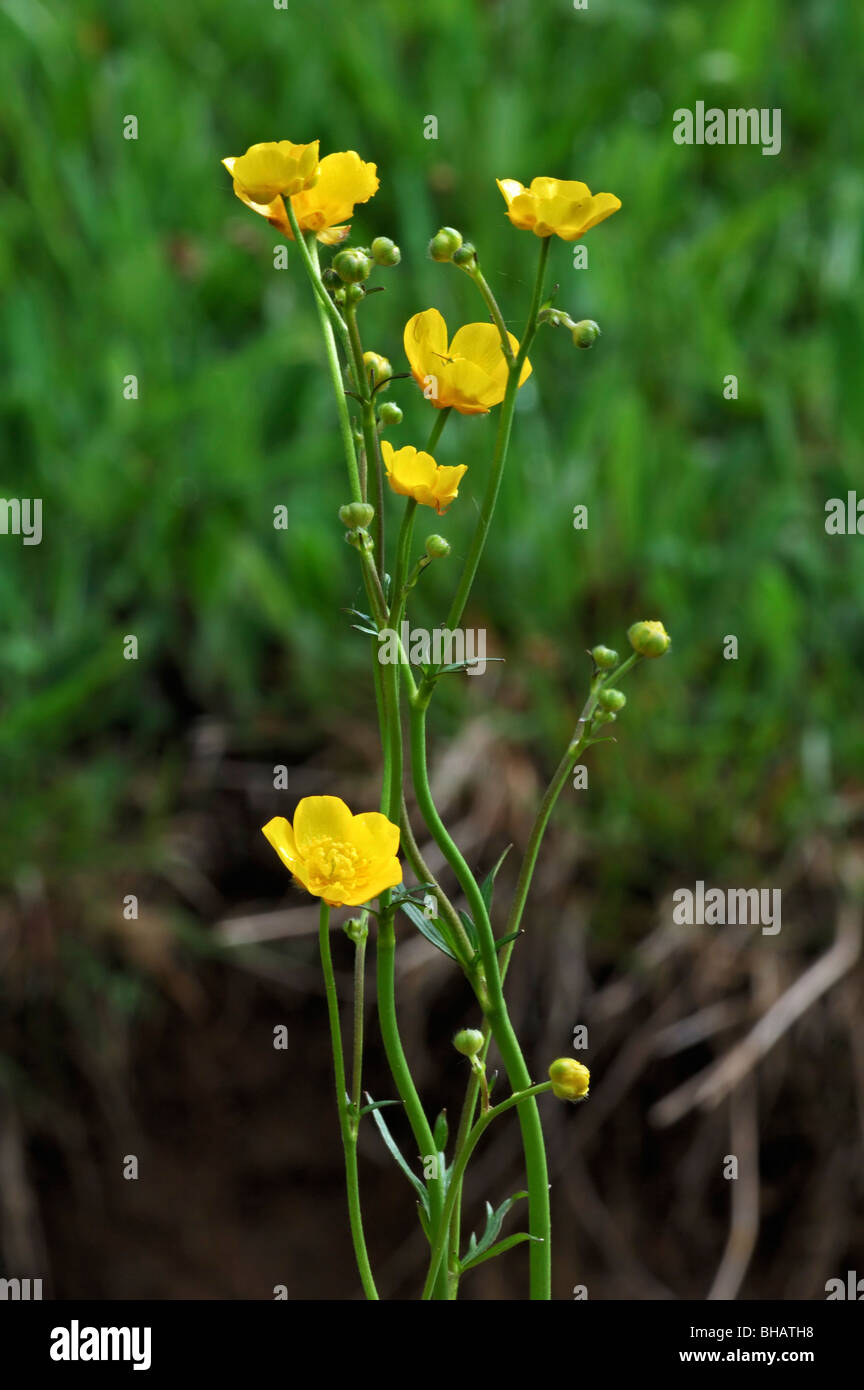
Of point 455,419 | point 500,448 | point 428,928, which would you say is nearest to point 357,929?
point 428,928

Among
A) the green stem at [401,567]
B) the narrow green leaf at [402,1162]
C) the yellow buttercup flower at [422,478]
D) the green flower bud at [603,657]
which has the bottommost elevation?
the narrow green leaf at [402,1162]

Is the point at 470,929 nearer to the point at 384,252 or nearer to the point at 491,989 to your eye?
the point at 491,989

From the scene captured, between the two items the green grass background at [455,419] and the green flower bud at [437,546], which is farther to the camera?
the green grass background at [455,419]

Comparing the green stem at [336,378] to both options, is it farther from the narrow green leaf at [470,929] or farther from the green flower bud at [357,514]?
the narrow green leaf at [470,929]

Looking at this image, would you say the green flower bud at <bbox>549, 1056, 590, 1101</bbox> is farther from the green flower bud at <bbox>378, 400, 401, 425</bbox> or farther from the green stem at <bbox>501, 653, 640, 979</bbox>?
the green flower bud at <bbox>378, 400, 401, 425</bbox>

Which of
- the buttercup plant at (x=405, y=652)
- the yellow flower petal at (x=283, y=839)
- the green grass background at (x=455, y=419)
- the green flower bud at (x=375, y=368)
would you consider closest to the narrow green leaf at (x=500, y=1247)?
the buttercup plant at (x=405, y=652)

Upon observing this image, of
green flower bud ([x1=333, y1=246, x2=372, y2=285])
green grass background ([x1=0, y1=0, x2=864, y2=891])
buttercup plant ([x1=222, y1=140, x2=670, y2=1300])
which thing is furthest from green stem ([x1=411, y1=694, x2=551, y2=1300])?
green grass background ([x1=0, y1=0, x2=864, y2=891])
